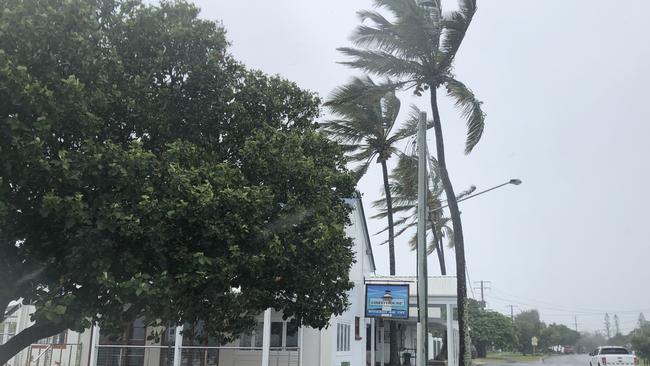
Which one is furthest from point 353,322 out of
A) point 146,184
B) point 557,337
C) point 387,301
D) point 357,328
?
point 557,337

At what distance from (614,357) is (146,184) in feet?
96.0

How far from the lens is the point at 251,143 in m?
10.6

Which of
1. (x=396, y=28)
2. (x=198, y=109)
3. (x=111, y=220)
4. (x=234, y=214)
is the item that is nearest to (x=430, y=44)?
(x=396, y=28)

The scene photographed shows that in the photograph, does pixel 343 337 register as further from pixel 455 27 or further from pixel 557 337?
pixel 557 337

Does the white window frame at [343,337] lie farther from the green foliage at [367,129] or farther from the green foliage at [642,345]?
the green foliage at [642,345]

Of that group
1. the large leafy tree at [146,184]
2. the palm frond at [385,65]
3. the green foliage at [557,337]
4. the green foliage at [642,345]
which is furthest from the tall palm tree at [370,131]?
the green foliage at [557,337]

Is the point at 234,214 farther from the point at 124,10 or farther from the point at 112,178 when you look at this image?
the point at 124,10

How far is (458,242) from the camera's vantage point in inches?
770

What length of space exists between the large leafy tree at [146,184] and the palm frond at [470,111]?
32.7 ft

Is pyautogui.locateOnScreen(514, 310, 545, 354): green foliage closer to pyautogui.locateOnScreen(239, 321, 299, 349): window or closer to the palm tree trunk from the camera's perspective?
the palm tree trunk

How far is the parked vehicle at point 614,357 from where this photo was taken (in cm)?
3048

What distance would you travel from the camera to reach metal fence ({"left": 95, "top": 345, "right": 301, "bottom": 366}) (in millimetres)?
19078

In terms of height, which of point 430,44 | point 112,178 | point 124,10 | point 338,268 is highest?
point 430,44

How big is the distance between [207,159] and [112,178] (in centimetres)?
193
